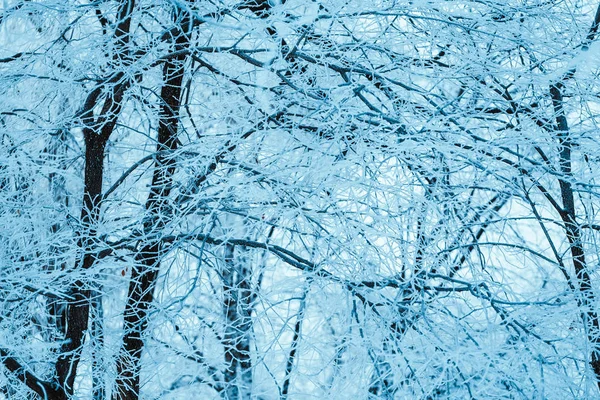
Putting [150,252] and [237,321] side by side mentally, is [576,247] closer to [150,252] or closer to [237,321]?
[237,321]

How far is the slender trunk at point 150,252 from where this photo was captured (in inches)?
142

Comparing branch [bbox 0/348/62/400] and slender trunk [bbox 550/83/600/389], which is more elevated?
slender trunk [bbox 550/83/600/389]

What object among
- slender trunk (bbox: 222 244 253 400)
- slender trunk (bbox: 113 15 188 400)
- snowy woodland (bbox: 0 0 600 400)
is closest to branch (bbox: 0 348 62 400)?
snowy woodland (bbox: 0 0 600 400)

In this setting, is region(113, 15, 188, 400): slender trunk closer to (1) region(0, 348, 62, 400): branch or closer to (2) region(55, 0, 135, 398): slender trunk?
(2) region(55, 0, 135, 398): slender trunk

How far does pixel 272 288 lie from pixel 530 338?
52.1 inches

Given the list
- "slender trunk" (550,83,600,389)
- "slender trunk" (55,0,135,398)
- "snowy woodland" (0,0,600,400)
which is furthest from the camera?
"slender trunk" (55,0,135,398)

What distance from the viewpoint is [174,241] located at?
3531mm

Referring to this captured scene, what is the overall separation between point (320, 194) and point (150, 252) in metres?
1.02

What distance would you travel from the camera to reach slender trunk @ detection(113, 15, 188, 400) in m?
3.61

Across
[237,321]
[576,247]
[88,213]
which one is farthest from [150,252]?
[576,247]

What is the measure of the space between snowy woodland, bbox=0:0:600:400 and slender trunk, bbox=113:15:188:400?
30 mm

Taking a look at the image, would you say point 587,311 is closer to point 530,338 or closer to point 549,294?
point 549,294

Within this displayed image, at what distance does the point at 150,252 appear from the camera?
354 cm

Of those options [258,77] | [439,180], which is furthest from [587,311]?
[258,77]
